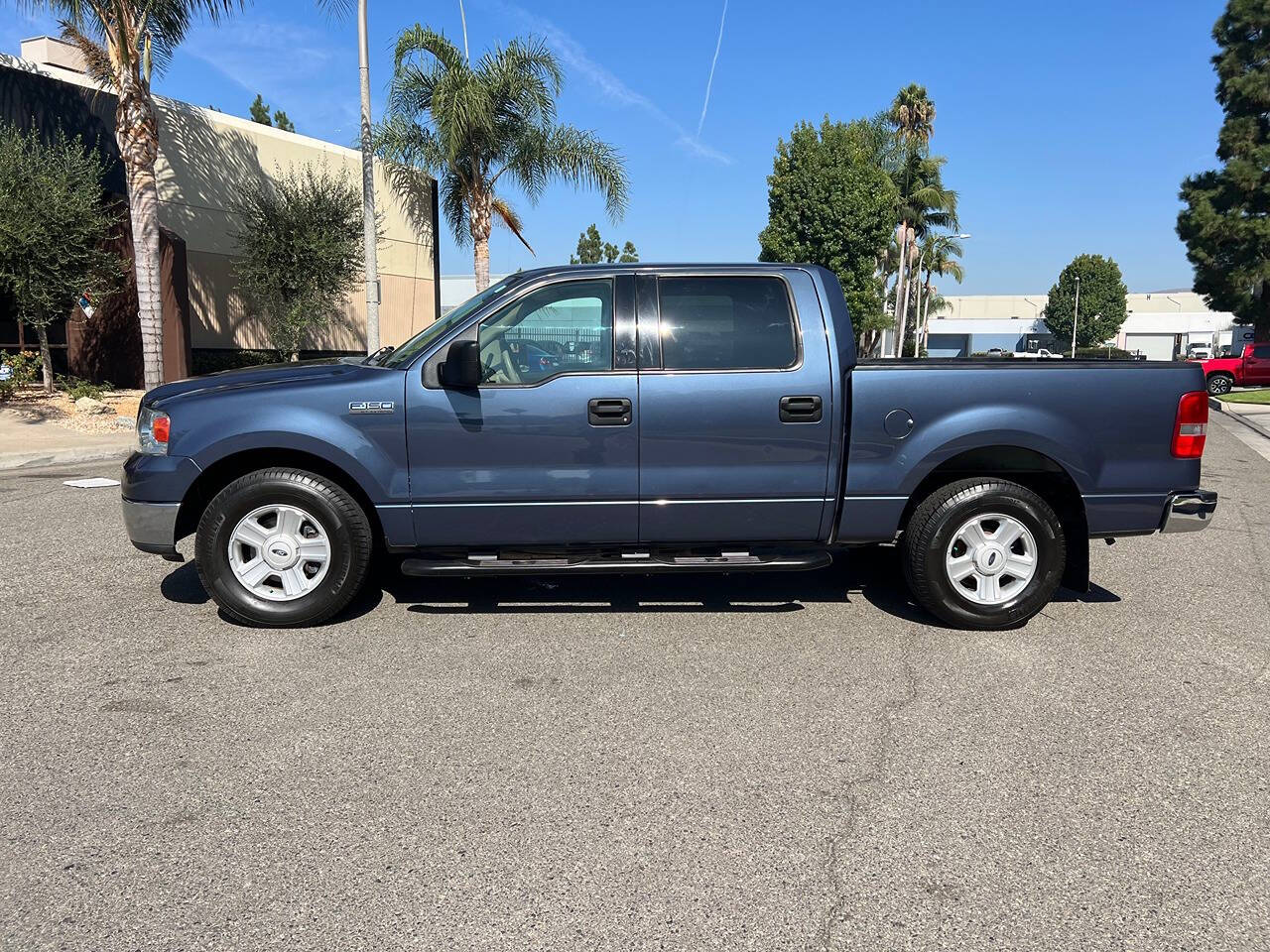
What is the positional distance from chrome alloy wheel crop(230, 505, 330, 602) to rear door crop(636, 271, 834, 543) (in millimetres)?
1778

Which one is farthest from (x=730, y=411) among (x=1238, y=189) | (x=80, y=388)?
(x=1238, y=189)

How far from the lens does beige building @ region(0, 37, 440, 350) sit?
19.9 m

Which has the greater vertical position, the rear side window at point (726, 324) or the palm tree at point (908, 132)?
the palm tree at point (908, 132)

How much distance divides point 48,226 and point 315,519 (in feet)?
45.1

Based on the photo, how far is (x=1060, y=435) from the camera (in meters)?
4.89

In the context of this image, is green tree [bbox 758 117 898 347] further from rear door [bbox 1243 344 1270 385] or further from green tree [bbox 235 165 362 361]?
green tree [bbox 235 165 362 361]

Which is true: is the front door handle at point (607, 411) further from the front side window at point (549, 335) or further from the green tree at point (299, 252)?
the green tree at point (299, 252)

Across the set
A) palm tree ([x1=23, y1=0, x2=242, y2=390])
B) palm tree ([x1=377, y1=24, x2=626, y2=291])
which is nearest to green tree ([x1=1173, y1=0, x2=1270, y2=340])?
palm tree ([x1=377, y1=24, x2=626, y2=291])

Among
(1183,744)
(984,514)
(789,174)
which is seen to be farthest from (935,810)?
(789,174)

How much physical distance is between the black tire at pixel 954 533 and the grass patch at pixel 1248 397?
2486 cm

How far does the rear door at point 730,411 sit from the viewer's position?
4.86 m

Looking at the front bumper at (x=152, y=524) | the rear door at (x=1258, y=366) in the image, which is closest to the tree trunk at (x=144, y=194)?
the front bumper at (x=152, y=524)

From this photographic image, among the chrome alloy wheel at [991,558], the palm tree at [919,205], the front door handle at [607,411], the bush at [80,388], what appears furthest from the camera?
the palm tree at [919,205]

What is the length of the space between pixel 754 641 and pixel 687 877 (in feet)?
7.21
